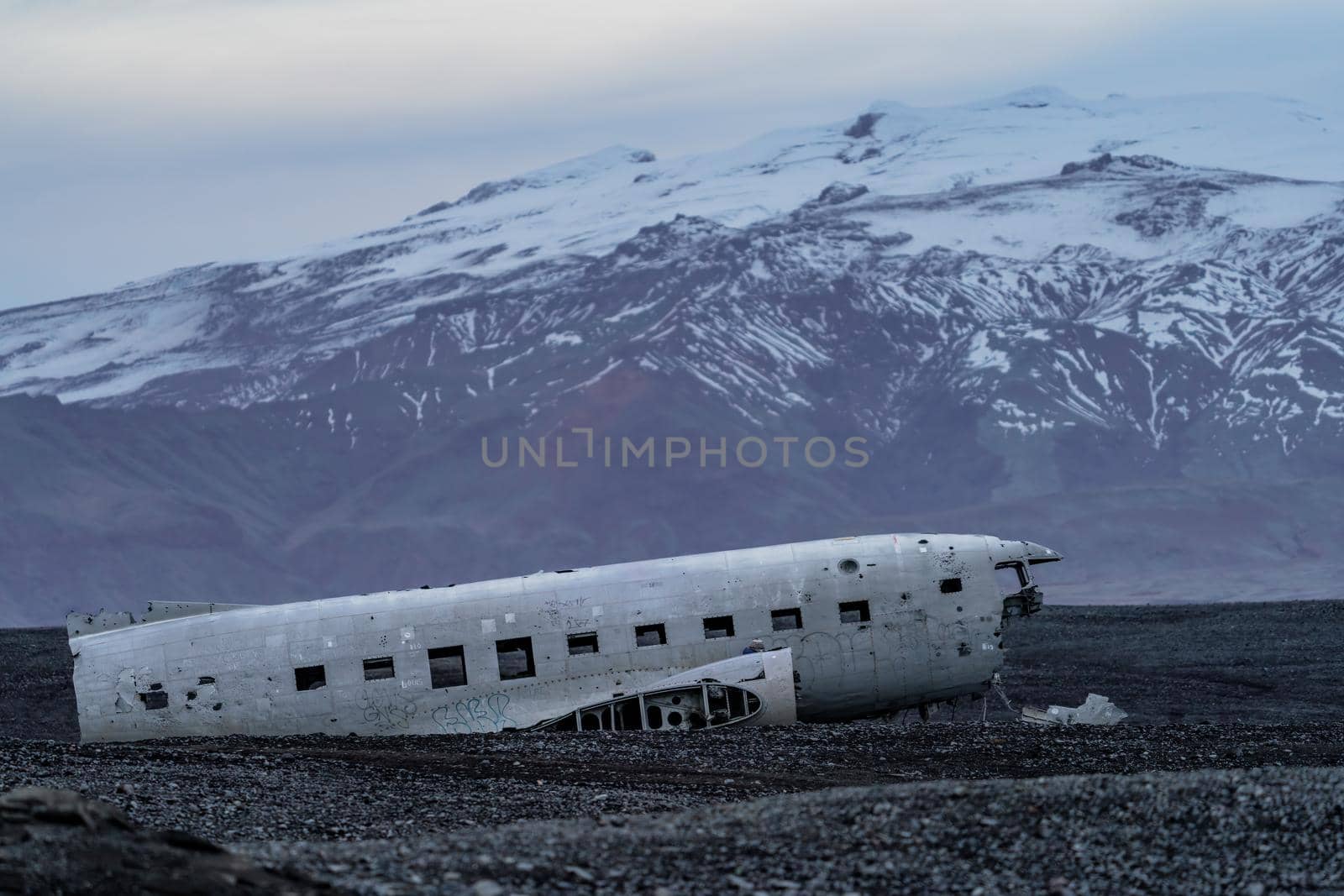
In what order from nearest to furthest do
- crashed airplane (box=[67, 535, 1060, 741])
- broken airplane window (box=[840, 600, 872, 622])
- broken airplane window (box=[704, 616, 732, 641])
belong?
crashed airplane (box=[67, 535, 1060, 741])
broken airplane window (box=[704, 616, 732, 641])
broken airplane window (box=[840, 600, 872, 622])

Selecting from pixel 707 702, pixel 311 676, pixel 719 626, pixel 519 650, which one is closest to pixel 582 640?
pixel 519 650

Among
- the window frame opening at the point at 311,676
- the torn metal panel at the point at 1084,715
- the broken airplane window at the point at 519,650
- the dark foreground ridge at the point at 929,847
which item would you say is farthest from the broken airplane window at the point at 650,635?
the dark foreground ridge at the point at 929,847

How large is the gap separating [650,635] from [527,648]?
122 inches

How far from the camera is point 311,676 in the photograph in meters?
42.9

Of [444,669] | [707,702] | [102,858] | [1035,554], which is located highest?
[102,858]

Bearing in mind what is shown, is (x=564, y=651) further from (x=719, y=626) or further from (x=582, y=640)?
(x=719, y=626)

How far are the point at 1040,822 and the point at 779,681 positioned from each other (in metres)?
19.9

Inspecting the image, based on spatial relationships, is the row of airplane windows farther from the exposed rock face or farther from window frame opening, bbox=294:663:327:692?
the exposed rock face

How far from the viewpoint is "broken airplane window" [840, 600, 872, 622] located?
142ft

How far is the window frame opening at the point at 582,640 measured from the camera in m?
42.8

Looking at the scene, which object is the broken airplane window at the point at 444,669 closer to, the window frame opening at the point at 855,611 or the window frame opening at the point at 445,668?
the window frame opening at the point at 445,668

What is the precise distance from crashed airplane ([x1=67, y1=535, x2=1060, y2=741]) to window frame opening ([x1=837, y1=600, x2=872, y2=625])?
0.04 metres

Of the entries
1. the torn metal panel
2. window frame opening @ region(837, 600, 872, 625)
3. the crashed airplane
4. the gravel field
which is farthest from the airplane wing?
the torn metal panel

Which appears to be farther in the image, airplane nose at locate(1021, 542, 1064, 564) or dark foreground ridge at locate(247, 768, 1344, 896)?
airplane nose at locate(1021, 542, 1064, 564)
